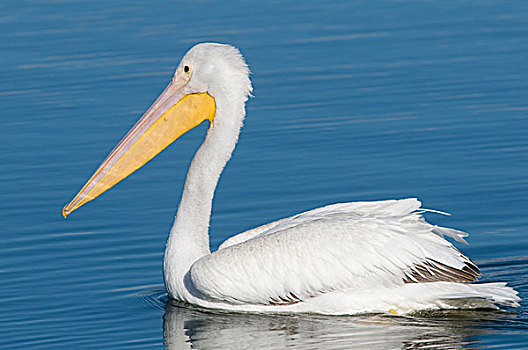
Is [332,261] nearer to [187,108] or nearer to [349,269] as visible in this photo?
[349,269]

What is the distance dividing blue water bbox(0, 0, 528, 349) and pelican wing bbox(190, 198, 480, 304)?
7.3 inches

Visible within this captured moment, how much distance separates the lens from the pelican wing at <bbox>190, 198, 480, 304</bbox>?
6.11 metres

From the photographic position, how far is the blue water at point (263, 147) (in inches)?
246

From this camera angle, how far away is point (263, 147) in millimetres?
9219

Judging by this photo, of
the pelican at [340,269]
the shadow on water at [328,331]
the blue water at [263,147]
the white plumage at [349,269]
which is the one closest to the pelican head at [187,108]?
the blue water at [263,147]

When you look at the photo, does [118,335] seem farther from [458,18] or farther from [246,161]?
[458,18]

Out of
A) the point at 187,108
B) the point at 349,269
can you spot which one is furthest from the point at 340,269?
the point at 187,108

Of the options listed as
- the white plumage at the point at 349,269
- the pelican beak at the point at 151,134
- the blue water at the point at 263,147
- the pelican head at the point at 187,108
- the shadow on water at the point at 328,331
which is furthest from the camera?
the pelican beak at the point at 151,134

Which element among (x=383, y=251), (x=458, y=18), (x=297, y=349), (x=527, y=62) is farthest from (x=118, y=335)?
(x=458, y=18)

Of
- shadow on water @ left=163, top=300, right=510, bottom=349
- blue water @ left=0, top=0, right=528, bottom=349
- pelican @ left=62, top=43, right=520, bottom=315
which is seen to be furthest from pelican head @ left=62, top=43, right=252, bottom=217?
shadow on water @ left=163, top=300, right=510, bottom=349

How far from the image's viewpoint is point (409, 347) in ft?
18.7

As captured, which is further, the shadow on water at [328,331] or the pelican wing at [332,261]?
the pelican wing at [332,261]

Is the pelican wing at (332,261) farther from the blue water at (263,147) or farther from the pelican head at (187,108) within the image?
the pelican head at (187,108)

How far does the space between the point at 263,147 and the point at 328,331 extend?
134 inches
